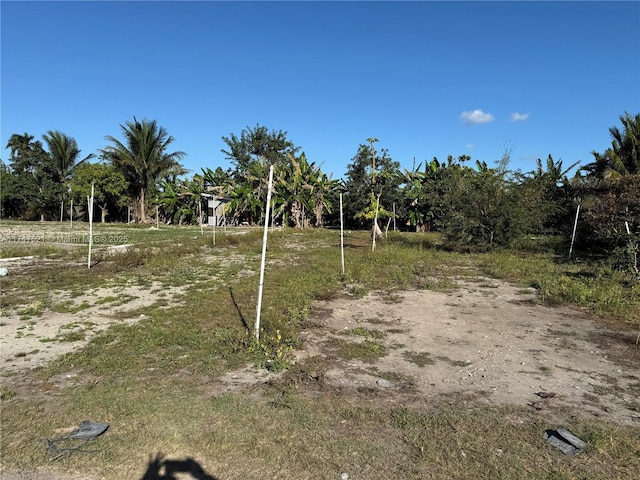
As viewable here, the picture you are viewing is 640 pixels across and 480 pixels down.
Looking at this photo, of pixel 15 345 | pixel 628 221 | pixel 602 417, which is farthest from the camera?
pixel 628 221

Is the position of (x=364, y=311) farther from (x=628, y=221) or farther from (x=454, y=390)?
(x=628, y=221)

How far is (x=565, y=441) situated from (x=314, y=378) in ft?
7.37

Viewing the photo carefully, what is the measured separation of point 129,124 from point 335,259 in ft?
81.3

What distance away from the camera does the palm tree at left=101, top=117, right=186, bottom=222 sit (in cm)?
3152

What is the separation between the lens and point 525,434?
131 inches

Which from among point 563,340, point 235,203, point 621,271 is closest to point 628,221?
point 621,271

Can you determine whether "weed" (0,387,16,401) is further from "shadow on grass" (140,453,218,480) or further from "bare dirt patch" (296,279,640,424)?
"bare dirt patch" (296,279,640,424)

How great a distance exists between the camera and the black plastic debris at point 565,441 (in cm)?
307

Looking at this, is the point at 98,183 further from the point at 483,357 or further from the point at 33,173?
the point at 483,357

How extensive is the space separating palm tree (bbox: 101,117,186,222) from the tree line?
76 mm

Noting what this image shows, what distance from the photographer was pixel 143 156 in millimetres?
31750

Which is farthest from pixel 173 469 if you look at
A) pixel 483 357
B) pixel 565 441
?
pixel 483 357

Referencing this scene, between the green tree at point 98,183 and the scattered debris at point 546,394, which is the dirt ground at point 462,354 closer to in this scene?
the scattered debris at point 546,394

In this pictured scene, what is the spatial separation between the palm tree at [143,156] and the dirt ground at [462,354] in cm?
2669
